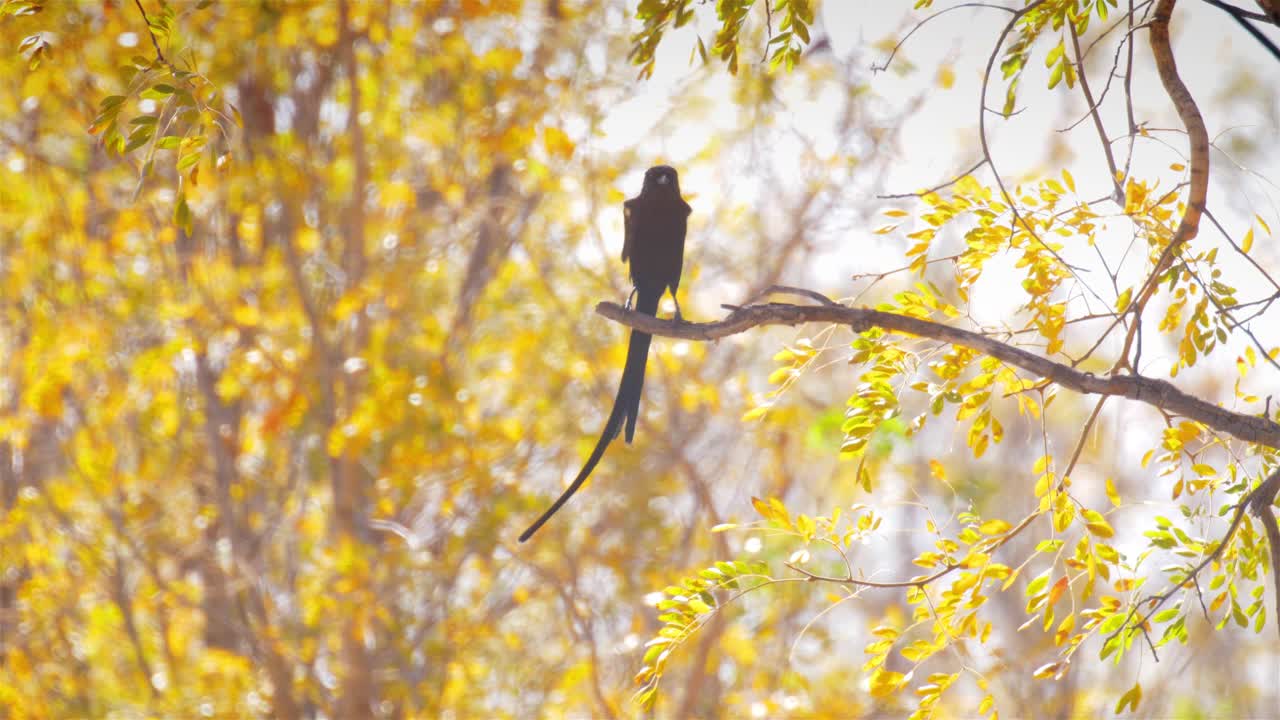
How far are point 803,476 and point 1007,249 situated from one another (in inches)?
98.3

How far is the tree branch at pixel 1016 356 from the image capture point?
4.55ft

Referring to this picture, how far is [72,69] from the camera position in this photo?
3.36 meters

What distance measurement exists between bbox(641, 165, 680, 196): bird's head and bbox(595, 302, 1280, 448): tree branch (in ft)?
3.23

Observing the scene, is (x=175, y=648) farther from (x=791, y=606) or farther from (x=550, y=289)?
(x=791, y=606)

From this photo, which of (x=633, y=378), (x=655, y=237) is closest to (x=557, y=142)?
(x=655, y=237)

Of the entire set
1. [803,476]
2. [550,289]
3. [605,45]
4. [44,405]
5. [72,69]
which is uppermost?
[605,45]

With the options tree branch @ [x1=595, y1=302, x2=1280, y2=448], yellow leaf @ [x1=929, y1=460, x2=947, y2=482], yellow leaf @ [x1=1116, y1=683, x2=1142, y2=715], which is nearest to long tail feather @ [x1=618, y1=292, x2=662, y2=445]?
tree branch @ [x1=595, y1=302, x2=1280, y2=448]

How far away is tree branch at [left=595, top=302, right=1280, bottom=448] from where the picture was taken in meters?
1.39

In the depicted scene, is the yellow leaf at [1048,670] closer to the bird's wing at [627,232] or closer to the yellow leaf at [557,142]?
the bird's wing at [627,232]

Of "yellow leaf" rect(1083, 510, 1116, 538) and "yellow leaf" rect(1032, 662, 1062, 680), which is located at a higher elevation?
"yellow leaf" rect(1083, 510, 1116, 538)

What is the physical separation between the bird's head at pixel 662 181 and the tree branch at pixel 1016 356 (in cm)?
98

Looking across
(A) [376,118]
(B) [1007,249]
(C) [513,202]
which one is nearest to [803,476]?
(C) [513,202]

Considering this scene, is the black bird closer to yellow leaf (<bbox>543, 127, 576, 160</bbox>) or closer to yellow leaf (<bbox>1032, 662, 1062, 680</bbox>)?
yellow leaf (<bbox>543, 127, 576, 160</bbox>)

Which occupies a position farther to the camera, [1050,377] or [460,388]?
[460,388]
